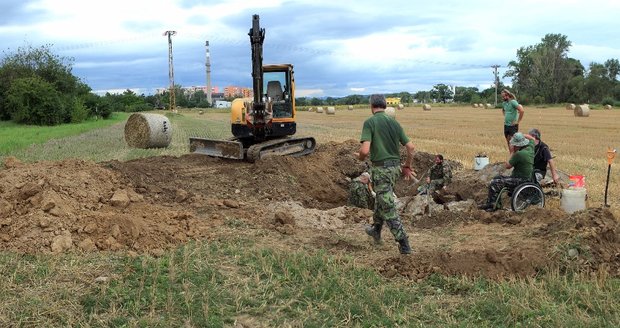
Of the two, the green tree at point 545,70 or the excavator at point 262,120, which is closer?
the excavator at point 262,120

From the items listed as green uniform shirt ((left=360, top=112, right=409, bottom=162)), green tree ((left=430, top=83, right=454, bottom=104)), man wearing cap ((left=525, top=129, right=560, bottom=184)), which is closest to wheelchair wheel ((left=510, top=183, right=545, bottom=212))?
man wearing cap ((left=525, top=129, right=560, bottom=184))

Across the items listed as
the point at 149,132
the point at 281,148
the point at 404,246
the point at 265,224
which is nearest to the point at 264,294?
the point at 404,246

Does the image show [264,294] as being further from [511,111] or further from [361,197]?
[511,111]

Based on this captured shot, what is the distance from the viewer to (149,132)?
18.0 meters

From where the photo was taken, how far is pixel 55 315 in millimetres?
4480

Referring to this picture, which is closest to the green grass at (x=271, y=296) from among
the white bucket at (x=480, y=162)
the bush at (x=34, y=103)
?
the white bucket at (x=480, y=162)

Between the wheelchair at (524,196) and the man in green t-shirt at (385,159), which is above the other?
the man in green t-shirt at (385,159)

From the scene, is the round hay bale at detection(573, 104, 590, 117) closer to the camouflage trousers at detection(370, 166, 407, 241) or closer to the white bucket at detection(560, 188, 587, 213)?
the white bucket at detection(560, 188, 587, 213)

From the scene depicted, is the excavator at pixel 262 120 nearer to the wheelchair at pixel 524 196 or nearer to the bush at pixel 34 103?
the wheelchair at pixel 524 196

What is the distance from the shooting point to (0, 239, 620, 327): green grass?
4.45 metres

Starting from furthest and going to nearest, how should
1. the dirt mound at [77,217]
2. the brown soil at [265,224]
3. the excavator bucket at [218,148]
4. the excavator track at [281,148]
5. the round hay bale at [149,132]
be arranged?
Answer: the round hay bale at [149,132] → the excavator bucket at [218,148] → the excavator track at [281,148] → the dirt mound at [77,217] → the brown soil at [265,224]

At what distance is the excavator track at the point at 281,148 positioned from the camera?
12.8m

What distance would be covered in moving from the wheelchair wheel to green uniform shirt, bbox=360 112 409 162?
265 cm

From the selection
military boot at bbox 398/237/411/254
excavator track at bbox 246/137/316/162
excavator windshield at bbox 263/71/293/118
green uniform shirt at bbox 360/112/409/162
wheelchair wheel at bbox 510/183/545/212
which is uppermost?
excavator windshield at bbox 263/71/293/118
